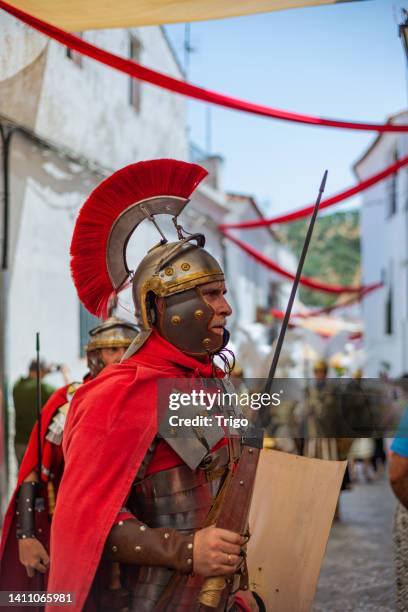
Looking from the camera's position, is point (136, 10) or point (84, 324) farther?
point (84, 324)

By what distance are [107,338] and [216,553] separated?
2.13 m

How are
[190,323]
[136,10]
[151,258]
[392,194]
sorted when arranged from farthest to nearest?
[392,194]
[136,10]
[151,258]
[190,323]

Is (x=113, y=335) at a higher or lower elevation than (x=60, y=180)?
lower

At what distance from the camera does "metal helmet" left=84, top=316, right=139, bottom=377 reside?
4.12 m

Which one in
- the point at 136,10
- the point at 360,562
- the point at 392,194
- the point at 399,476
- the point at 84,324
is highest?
the point at 392,194

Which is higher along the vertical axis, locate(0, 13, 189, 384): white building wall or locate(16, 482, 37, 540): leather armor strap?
locate(0, 13, 189, 384): white building wall

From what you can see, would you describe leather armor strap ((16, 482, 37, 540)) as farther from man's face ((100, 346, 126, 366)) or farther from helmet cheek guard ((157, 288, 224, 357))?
helmet cheek guard ((157, 288, 224, 357))

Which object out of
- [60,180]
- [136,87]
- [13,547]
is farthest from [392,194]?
[13,547]

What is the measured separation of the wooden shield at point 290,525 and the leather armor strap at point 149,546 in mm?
564

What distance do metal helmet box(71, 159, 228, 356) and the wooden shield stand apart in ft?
1.78

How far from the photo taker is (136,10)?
4.05 meters

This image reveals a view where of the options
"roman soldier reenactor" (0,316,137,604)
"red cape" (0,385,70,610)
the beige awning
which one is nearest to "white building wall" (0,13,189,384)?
the beige awning

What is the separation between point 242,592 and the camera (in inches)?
99.3

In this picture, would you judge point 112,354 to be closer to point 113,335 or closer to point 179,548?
point 113,335
